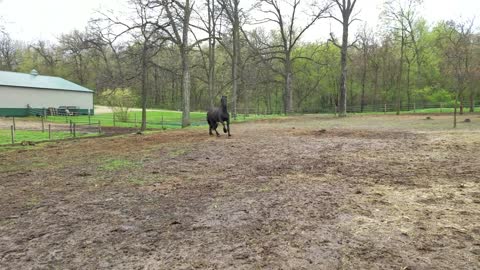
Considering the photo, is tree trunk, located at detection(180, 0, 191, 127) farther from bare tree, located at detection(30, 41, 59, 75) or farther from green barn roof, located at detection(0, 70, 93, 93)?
bare tree, located at detection(30, 41, 59, 75)

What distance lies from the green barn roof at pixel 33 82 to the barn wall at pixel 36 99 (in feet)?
1.49

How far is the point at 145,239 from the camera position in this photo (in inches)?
156

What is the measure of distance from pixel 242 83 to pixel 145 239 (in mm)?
33132

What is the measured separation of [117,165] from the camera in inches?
339

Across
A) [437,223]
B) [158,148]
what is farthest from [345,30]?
[437,223]

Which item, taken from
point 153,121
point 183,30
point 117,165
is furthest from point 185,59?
point 117,165

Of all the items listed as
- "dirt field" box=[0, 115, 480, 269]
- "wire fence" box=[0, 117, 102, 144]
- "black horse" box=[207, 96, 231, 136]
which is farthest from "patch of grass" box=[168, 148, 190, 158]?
"wire fence" box=[0, 117, 102, 144]

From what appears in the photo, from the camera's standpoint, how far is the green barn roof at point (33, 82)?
38.5m

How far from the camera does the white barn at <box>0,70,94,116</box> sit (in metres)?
37.4

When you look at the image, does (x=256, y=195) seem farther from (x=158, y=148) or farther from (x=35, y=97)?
(x=35, y=97)

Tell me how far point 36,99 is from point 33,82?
241cm

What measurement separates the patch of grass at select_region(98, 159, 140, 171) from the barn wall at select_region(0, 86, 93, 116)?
3534cm

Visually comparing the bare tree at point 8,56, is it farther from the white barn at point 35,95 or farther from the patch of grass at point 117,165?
the patch of grass at point 117,165

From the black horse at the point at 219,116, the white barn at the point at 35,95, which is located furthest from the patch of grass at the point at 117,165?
the white barn at the point at 35,95
